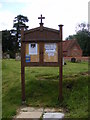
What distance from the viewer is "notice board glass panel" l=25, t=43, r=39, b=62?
741cm

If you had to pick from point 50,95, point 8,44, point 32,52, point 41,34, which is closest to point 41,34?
point 41,34

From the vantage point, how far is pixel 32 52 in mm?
7430

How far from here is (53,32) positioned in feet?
24.2

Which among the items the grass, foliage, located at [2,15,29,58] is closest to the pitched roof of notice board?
the grass

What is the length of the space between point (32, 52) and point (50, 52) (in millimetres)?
558

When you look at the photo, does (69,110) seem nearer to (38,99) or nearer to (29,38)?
(38,99)

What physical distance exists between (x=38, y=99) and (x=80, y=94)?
1263 mm

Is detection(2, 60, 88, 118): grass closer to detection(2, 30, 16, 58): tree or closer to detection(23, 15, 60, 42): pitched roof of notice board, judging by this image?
detection(23, 15, 60, 42): pitched roof of notice board

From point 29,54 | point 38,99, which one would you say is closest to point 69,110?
point 38,99

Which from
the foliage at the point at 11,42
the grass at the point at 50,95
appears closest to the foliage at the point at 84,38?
the foliage at the point at 11,42

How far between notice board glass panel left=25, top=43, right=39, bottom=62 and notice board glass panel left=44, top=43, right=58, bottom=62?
10.9 inches

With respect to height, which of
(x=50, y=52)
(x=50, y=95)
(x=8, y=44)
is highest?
(x=8, y=44)

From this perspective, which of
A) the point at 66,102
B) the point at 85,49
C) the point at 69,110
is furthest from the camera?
the point at 85,49

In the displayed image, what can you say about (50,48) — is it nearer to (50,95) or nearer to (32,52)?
(32,52)
